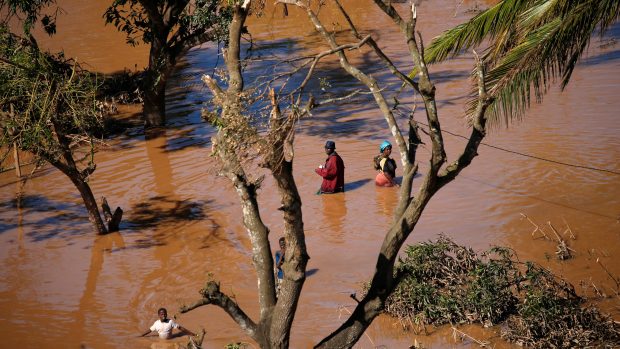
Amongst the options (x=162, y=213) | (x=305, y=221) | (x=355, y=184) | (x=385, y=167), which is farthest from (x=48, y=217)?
(x=385, y=167)

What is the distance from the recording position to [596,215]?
1274 centimetres

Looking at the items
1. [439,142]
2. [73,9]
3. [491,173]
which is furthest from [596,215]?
[73,9]

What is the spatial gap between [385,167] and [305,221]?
1802 mm

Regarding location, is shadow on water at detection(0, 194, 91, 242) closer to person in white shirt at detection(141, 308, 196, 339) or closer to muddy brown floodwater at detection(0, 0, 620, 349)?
muddy brown floodwater at detection(0, 0, 620, 349)

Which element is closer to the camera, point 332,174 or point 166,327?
point 166,327

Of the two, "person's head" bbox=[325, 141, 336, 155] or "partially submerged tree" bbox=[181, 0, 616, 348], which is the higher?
"partially submerged tree" bbox=[181, 0, 616, 348]

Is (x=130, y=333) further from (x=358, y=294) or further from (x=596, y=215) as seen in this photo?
(x=596, y=215)

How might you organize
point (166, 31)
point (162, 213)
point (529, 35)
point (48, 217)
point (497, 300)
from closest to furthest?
point (529, 35)
point (497, 300)
point (162, 213)
point (48, 217)
point (166, 31)

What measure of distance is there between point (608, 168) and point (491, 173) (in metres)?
1.93

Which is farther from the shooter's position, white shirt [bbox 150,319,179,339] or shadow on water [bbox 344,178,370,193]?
shadow on water [bbox 344,178,370,193]

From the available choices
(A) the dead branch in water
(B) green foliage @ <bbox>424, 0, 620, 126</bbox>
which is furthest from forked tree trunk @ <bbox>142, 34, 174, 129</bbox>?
(A) the dead branch in water

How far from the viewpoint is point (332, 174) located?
1442cm

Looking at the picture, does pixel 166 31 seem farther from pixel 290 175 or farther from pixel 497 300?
pixel 290 175

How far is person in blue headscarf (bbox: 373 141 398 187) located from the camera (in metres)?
14.6
